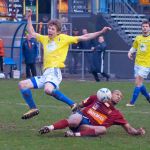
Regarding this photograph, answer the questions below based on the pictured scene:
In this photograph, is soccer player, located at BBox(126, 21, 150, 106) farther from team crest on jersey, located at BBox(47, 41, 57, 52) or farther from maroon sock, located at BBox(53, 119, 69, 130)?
maroon sock, located at BBox(53, 119, 69, 130)

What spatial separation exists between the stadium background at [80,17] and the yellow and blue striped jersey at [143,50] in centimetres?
1400

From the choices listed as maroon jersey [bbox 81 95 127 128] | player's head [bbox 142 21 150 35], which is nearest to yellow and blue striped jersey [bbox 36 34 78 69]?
maroon jersey [bbox 81 95 127 128]

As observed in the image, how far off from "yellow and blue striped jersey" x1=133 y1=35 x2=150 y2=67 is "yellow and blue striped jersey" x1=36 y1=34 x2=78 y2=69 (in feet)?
15.8

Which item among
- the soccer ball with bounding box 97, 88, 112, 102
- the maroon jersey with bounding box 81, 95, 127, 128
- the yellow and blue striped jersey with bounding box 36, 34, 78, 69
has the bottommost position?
the maroon jersey with bounding box 81, 95, 127, 128

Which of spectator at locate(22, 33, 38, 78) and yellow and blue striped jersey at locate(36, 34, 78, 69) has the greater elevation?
yellow and blue striped jersey at locate(36, 34, 78, 69)

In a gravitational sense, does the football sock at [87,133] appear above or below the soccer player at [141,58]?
below

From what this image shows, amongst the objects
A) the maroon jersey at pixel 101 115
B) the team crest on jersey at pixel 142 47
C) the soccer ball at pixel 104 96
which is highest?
the team crest on jersey at pixel 142 47

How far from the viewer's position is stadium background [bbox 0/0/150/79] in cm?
3322

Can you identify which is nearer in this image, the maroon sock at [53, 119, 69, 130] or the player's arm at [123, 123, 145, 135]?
the maroon sock at [53, 119, 69, 130]

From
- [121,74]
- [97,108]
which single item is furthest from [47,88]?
[121,74]

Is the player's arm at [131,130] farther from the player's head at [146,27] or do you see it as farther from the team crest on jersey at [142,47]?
the team crest on jersey at [142,47]

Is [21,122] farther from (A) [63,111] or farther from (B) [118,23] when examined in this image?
(B) [118,23]

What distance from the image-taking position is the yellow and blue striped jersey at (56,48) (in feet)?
45.9

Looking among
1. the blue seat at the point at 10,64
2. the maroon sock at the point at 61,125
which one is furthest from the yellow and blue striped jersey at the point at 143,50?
the blue seat at the point at 10,64
